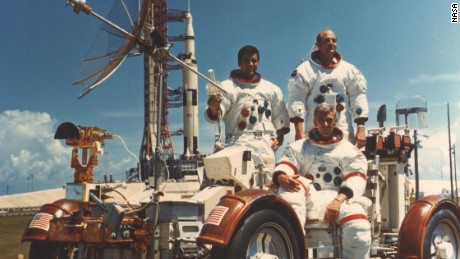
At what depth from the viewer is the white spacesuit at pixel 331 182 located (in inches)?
241

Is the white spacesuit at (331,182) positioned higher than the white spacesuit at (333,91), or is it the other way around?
the white spacesuit at (333,91)

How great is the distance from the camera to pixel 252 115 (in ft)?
29.6

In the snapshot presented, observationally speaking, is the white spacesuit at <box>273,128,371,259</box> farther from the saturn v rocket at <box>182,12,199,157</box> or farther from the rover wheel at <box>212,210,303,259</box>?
the saturn v rocket at <box>182,12,199,157</box>

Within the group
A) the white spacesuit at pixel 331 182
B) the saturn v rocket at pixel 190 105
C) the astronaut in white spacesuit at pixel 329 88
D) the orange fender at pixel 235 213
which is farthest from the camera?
the saturn v rocket at pixel 190 105

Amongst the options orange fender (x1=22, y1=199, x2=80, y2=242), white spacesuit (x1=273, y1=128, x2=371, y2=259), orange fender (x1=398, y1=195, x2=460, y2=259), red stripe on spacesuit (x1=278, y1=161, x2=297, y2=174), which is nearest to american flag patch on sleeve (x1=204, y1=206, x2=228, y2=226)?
white spacesuit (x1=273, y1=128, x2=371, y2=259)

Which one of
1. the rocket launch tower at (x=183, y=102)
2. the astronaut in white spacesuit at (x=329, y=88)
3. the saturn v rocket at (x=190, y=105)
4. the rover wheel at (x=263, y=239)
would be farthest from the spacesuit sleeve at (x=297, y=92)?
the saturn v rocket at (x=190, y=105)

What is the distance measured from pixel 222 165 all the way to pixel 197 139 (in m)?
38.8

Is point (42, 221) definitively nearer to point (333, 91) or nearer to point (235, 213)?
point (235, 213)

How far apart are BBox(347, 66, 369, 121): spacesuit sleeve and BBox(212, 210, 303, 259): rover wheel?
3359mm

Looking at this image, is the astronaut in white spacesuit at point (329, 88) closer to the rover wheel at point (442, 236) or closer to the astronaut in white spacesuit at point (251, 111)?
the astronaut in white spacesuit at point (251, 111)

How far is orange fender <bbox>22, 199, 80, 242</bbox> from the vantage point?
A: 7172 mm

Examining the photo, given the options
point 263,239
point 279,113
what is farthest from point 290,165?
point 279,113

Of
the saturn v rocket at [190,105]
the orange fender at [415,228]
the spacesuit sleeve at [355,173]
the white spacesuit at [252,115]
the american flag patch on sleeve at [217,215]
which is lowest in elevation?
the orange fender at [415,228]

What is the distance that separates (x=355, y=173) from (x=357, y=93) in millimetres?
2303
